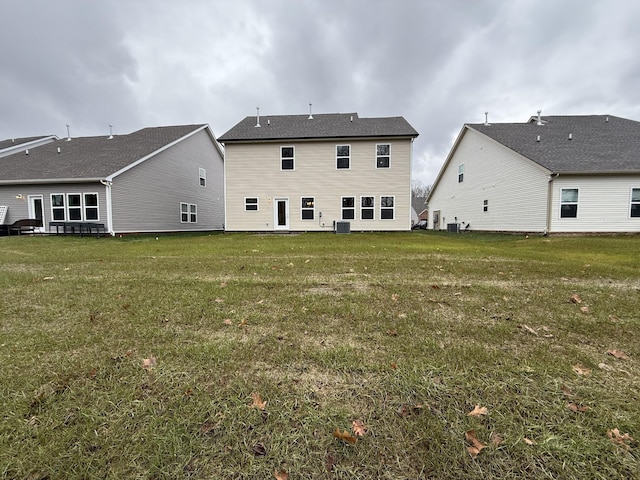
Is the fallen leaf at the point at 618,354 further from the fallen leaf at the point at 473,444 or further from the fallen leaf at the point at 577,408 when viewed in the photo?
the fallen leaf at the point at 473,444

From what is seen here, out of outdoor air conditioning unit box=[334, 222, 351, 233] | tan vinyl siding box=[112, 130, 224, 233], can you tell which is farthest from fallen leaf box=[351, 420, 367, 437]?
tan vinyl siding box=[112, 130, 224, 233]

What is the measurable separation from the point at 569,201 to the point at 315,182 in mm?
13354

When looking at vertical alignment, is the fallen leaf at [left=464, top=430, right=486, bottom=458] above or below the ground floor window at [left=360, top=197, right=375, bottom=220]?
below

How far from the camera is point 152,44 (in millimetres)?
19281

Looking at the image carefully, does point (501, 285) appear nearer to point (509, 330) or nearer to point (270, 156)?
point (509, 330)

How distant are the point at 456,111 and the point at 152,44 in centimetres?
2809

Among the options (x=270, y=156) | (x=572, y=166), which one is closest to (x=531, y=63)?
(x=572, y=166)

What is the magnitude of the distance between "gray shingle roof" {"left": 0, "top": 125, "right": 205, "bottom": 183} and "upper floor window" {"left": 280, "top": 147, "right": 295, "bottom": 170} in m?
7.34

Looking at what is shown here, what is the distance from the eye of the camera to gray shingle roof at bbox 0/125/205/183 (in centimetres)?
1523

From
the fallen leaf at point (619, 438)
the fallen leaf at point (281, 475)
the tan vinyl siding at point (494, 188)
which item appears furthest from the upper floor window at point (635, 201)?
the fallen leaf at point (281, 475)

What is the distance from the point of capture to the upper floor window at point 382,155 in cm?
1725

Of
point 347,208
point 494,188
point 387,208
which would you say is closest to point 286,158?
point 347,208

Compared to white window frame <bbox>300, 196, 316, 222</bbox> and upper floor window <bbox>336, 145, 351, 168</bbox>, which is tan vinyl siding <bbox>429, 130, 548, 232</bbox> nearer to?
upper floor window <bbox>336, 145, 351, 168</bbox>

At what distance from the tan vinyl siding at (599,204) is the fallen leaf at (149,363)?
17.6 metres
